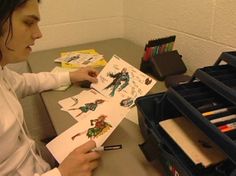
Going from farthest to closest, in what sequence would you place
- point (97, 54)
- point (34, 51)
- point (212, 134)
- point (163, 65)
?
point (34, 51) → point (97, 54) → point (163, 65) → point (212, 134)

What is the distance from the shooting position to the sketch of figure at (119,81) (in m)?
1.02

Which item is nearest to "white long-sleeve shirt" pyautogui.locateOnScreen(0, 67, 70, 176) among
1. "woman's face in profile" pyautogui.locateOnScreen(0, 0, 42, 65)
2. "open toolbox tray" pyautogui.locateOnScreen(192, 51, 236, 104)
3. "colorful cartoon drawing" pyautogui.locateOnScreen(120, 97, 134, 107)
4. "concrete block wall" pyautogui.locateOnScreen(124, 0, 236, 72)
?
"woman's face in profile" pyautogui.locateOnScreen(0, 0, 42, 65)

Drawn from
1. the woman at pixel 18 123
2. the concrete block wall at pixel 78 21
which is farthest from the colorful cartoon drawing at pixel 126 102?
the concrete block wall at pixel 78 21

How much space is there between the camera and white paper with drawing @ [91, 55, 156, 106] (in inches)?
38.2

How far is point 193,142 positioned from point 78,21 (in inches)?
48.5

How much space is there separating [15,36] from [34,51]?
2.90 ft

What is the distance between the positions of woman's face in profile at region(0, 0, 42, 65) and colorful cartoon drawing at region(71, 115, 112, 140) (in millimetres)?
280

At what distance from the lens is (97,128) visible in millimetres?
789

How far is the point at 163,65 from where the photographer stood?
1113 millimetres

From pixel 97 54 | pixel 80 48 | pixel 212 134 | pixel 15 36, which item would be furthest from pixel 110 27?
pixel 212 134

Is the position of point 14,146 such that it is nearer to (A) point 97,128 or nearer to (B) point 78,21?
(A) point 97,128

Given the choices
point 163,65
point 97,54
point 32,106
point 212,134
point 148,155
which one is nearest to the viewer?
point 212,134

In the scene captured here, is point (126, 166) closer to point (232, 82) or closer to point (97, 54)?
point (232, 82)

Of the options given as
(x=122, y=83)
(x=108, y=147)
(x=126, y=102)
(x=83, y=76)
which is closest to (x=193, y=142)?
(x=108, y=147)
